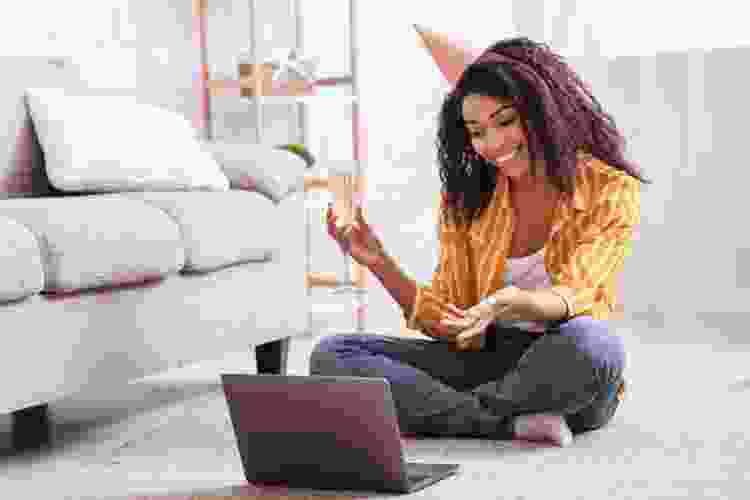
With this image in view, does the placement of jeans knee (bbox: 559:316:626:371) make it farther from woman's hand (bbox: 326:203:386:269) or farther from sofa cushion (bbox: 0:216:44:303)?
sofa cushion (bbox: 0:216:44:303)

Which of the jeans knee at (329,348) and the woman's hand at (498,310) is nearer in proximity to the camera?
the woman's hand at (498,310)

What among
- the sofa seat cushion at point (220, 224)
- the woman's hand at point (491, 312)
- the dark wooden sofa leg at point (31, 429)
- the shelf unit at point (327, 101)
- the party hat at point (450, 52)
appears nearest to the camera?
the woman's hand at point (491, 312)

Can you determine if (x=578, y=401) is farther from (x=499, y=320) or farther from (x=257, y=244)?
(x=257, y=244)

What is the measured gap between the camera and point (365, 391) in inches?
75.3

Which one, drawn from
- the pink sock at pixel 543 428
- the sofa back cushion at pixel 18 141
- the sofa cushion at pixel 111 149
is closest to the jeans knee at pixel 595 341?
the pink sock at pixel 543 428

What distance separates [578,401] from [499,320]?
0.79ft

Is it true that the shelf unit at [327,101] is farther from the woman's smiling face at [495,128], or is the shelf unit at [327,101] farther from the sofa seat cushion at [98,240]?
the woman's smiling face at [495,128]

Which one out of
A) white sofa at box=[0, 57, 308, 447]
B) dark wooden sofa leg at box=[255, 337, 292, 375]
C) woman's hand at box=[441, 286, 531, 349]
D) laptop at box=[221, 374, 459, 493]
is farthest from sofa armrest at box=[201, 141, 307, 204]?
laptop at box=[221, 374, 459, 493]

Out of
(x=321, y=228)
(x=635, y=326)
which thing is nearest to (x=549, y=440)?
(x=635, y=326)

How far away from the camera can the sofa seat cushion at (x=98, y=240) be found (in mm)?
2316

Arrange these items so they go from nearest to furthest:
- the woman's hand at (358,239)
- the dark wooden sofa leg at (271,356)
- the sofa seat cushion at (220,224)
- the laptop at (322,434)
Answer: the laptop at (322,434)
the woman's hand at (358,239)
the sofa seat cushion at (220,224)
the dark wooden sofa leg at (271,356)

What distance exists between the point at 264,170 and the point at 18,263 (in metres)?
0.91

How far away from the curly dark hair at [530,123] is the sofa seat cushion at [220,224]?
1.65ft

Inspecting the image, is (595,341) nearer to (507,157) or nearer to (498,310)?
(498,310)
